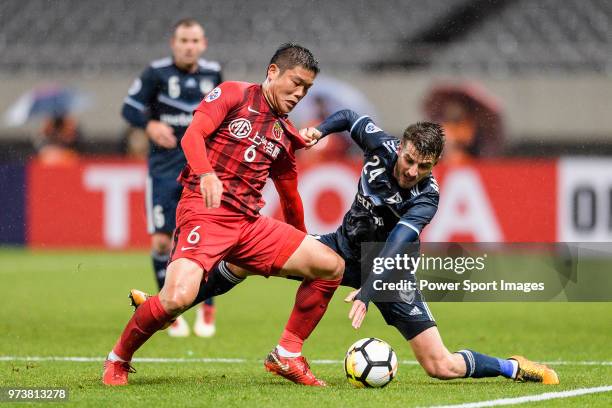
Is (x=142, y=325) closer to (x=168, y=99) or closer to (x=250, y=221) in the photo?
(x=250, y=221)

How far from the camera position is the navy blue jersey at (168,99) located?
8828 millimetres

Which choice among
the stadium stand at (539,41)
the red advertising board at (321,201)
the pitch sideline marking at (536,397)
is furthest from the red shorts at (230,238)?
the stadium stand at (539,41)

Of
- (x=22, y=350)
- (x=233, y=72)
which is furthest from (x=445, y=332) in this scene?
(x=233, y=72)

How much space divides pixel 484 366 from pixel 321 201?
9.12 metres

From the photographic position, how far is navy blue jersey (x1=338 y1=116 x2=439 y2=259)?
6098 mm

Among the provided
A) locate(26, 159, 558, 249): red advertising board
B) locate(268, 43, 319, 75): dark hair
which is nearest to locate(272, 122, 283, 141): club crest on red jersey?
locate(268, 43, 319, 75): dark hair

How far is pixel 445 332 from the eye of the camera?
8.86 m

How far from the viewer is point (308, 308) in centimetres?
629

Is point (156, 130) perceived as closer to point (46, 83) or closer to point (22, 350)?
point (22, 350)

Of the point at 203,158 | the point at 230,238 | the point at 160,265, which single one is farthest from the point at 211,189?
the point at 160,265

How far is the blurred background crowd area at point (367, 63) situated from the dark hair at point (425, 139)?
10.4 metres

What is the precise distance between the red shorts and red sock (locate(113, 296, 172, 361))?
11.3 inches

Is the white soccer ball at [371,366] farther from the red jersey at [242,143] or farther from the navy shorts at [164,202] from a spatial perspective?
the navy shorts at [164,202]

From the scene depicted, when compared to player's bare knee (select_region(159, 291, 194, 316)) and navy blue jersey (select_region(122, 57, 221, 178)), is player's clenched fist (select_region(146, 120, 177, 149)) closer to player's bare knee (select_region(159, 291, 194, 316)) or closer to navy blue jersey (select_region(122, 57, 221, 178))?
navy blue jersey (select_region(122, 57, 221, 178))
